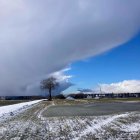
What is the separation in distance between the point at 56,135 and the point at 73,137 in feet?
4.40

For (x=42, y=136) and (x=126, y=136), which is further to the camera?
(x=42, y=136)

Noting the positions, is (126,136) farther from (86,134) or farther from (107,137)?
(86,134)

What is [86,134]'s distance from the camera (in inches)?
624

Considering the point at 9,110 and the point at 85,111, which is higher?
the point at 9,110

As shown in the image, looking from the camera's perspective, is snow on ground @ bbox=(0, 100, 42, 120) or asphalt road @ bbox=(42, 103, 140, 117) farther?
snow on ground @ bbox=(0, 100, 42, 120)

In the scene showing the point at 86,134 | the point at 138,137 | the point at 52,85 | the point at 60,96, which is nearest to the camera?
the point at 138,137

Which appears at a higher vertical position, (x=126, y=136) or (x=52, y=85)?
(x=52, y=85)

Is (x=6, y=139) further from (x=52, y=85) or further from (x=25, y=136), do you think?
(x=52, y=85)

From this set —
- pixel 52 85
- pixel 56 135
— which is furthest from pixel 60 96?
pixel 56 135

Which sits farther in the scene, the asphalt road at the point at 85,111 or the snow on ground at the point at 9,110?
the snow on ground at the point at 9,110

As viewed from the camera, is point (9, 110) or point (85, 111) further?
point (9, 110)

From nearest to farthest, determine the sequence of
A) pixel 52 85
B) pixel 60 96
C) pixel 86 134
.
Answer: pixel 86 134, pixel 52 85, pixel 60 96

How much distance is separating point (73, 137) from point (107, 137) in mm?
1471

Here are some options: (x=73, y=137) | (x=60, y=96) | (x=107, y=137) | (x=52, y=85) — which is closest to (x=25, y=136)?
(x=73, y=137)
